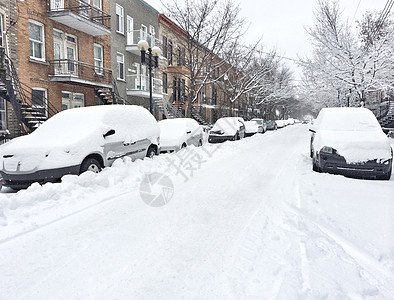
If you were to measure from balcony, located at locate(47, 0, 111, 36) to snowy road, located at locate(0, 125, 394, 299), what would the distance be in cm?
1263

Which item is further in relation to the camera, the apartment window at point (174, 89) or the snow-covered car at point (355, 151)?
the apartment window at point (174, 89)

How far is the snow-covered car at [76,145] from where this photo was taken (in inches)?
225

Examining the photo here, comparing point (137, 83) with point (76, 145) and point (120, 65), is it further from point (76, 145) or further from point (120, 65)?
point (76, 145)

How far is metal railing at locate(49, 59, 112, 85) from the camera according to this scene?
1491 cm

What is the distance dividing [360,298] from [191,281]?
4.92 feet

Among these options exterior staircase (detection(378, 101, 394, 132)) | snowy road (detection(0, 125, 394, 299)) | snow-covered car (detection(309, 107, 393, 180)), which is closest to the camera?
snowy road (detection(0, 125, 394, 299))

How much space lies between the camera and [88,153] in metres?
6.29

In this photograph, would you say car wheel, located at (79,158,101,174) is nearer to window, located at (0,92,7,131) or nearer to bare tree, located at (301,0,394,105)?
window, located at (0,92,7,131)

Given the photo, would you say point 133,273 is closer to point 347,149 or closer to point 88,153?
point 88,153

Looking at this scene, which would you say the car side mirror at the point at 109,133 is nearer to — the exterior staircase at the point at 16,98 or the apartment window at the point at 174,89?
the exterior staircase at the point at 16,98

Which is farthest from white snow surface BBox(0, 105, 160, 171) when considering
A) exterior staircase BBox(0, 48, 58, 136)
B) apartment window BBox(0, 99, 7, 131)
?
apartment window BBox(0, 99, 7, 131)

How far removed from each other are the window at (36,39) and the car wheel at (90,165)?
10.7m

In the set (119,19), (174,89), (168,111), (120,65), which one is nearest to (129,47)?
(120,65)

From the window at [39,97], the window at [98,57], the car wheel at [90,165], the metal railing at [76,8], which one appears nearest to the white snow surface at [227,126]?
the window at [98,57]
